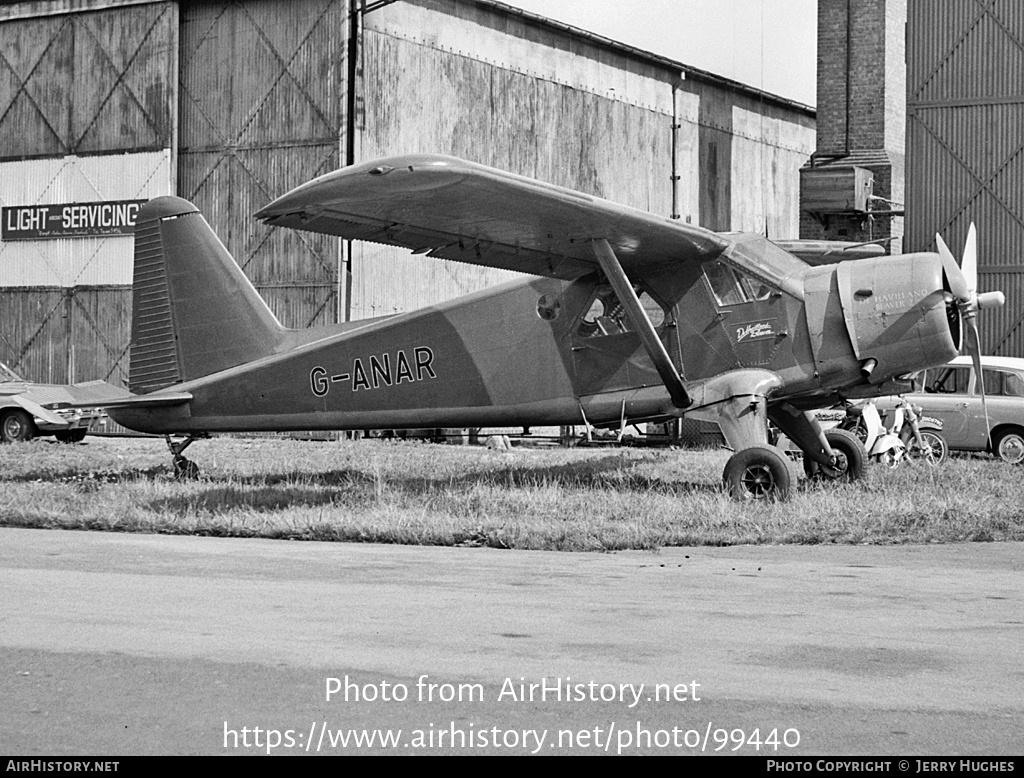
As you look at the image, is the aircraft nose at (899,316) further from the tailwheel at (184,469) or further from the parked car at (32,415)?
the parked car at (32,415)

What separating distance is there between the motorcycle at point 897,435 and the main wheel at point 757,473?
180 inches

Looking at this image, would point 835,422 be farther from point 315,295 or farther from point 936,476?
point 315,295

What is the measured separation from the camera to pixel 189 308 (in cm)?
1581

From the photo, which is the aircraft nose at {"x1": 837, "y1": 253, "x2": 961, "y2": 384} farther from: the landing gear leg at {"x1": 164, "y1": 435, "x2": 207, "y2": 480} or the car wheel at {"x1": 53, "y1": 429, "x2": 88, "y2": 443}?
the car wheel at {"x1": 53, "y1": 429, "x2": 88, "y2": 443}

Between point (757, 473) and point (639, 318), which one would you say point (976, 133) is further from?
point (757, 473)

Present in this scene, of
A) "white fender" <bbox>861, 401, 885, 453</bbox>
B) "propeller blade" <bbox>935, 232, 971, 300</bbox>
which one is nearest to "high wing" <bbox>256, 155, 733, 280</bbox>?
"propeller blade" <bbox>935, 232, 971, 300</bbox>

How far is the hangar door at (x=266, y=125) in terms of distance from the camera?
29.8 m

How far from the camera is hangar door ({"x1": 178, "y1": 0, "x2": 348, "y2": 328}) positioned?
29.8 meters

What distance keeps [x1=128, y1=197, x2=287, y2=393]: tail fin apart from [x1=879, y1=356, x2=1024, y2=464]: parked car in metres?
10.6

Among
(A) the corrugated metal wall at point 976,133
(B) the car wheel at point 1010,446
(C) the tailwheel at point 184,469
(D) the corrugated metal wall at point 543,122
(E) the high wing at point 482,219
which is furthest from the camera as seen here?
(D) the corrugated metal wall at point 543,122

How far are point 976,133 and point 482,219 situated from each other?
20130 millimetres

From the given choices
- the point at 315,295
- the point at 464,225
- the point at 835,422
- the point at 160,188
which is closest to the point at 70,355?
the point at 160,188

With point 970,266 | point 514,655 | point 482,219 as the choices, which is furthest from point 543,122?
point 514,655

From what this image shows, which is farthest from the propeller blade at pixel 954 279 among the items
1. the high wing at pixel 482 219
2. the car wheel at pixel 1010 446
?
the car wheel at pixel 1010 446
